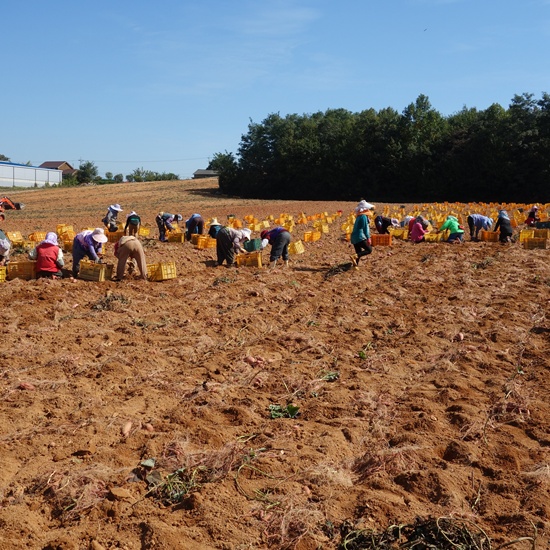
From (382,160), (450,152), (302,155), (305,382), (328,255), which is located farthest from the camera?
(302,155)

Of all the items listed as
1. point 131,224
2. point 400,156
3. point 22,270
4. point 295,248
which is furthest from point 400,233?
point 400,156

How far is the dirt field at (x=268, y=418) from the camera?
3.75 metres

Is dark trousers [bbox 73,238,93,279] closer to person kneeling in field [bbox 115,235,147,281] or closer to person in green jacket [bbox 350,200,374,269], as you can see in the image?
person kneeling in field [bbox 115,235,147,281]

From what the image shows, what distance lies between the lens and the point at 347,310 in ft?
29.9

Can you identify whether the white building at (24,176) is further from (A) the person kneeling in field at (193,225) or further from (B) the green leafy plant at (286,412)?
(B) the green leafy plant at (286,412)

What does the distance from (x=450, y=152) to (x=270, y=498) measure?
162 feet

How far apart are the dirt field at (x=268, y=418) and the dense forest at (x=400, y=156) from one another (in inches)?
1571

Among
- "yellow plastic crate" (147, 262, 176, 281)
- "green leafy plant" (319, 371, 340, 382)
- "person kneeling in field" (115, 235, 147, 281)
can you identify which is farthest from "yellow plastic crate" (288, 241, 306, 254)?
Result: "green leafy plant" (319, 371, 340, 382)

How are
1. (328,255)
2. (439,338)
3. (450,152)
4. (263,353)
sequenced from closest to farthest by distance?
(263,353) < (439,338) < (328,255) < (450,152)

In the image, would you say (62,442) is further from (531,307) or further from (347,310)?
A: (531,307)

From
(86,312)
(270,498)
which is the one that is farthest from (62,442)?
(86,312)

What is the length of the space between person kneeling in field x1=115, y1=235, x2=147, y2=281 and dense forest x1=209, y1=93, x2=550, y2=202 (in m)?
39.6

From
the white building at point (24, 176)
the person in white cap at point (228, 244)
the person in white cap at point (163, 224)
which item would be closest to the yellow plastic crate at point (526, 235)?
the person in white cap at point (228, 244)

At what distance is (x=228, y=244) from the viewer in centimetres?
1277
